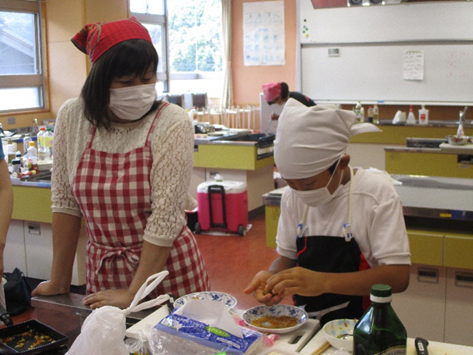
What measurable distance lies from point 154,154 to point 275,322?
23.5 inches

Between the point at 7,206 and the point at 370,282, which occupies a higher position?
the point at 7,206

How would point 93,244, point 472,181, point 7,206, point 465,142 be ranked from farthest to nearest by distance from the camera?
point 465,142 < point 472,181 < point 7,206 < point 93,244

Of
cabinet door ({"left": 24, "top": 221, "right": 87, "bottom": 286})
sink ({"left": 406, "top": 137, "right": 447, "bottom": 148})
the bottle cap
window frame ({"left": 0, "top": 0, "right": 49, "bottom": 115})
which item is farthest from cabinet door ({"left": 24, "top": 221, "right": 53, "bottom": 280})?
window frame ({"left": 0, "top": 0, "right": 49, "bottom": 115})

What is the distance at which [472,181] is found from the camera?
10.7ft

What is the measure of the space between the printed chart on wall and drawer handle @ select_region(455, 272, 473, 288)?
7358 mm

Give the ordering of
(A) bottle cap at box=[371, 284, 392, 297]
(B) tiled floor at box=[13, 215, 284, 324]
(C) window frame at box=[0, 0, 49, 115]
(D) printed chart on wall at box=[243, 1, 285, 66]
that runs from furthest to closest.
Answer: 1. (D) printed chart on wall at box=[243, 1, 285, 66]
2. (C) window frame at box=[0, 0, 49, 115]
3. (B) tiled floor at box=[13, 215, 284, 324]
4. (A) bottle cap at box=[371, 284, 392, 297]

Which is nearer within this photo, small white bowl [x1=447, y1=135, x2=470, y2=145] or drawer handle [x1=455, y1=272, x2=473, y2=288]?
drawer handle [x1=455, y1=272, x2=473, y2=288]

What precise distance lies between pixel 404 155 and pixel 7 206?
13.7ft

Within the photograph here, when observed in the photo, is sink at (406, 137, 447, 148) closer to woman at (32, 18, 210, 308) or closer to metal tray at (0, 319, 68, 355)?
woman at (32, 18, 210, 308)

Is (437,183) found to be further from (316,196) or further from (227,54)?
(227,54)

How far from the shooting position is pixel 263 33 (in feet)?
32.1

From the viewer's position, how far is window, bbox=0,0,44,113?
7.44 m

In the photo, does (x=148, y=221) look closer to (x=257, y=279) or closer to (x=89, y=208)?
(x=89, y=208)

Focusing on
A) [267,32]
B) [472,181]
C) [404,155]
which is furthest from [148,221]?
[267,32]
